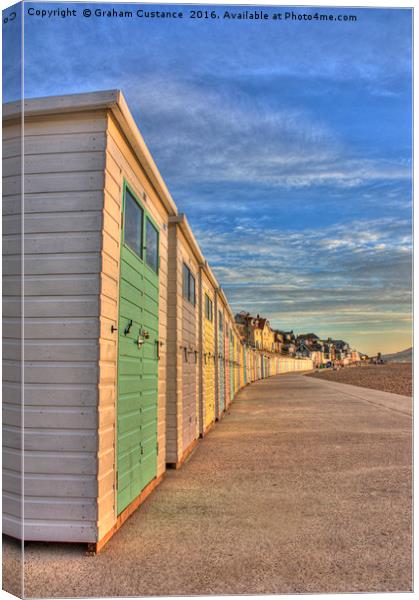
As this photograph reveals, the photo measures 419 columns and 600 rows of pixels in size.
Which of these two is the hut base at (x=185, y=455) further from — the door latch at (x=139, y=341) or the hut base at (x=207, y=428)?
the door latch at (x=139, y=341)

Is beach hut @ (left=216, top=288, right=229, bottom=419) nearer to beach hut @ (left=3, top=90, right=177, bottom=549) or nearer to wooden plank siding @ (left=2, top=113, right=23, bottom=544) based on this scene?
beach hut @ (left=3, top=90, right=177, bottom=549)

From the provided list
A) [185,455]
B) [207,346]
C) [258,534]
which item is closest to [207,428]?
[207,346]

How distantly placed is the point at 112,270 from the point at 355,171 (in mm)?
2256

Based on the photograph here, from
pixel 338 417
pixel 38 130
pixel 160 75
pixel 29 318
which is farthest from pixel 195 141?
pixel 338 417

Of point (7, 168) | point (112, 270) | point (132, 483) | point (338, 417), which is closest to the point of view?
point (7, 168)

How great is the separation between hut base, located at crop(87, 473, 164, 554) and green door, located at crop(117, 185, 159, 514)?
65mm

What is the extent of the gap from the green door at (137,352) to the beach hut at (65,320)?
11.6 inches

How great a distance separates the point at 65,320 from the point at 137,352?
1532 mm

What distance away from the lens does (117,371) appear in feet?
16.1

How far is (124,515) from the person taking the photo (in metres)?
5.06

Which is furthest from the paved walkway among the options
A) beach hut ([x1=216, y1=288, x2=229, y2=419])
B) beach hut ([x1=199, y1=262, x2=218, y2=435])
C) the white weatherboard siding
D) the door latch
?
beach hut ([x1=216, y1=288, x2=229, y2=419])

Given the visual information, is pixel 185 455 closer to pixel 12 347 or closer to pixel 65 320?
pixel 65 320

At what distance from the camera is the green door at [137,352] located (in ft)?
16.7

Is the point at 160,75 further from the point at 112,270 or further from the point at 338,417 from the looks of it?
the point at 338,417
